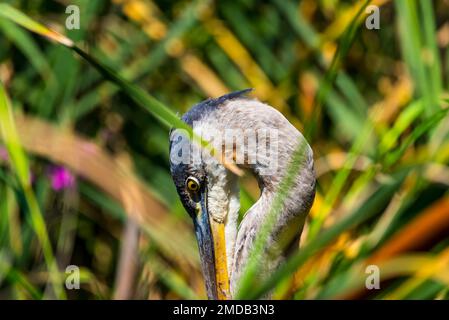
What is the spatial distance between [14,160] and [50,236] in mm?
927

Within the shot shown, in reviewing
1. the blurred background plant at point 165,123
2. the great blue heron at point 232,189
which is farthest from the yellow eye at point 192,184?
the blurred background plant at point 165,123

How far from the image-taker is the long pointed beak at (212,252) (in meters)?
1.61

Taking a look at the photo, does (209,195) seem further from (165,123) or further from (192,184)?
(165,123)

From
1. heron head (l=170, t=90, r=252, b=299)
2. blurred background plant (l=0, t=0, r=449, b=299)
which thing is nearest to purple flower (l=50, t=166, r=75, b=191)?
blurred background plant (l=0, t=0, r=449, b=299)

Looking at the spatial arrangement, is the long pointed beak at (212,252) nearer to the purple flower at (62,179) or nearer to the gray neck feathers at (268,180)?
the gray neck feathers at (268,180)

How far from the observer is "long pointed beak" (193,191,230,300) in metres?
1.61

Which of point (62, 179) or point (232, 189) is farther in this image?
point (62, 179)

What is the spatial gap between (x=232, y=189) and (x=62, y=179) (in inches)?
23.6

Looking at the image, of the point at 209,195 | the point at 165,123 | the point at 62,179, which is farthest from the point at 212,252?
the point at 62,179

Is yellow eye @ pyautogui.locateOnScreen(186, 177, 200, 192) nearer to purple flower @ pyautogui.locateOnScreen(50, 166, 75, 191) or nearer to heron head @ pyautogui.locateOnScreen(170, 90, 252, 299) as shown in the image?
heron head @ pyautogui.locateOnScreen(170, 90, 252, 299)

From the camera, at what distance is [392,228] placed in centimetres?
103

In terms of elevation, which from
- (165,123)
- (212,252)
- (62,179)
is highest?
(62,179)

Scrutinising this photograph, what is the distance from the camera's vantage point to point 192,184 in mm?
1587

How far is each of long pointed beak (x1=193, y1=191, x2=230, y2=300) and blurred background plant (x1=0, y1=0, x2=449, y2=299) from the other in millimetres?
158
